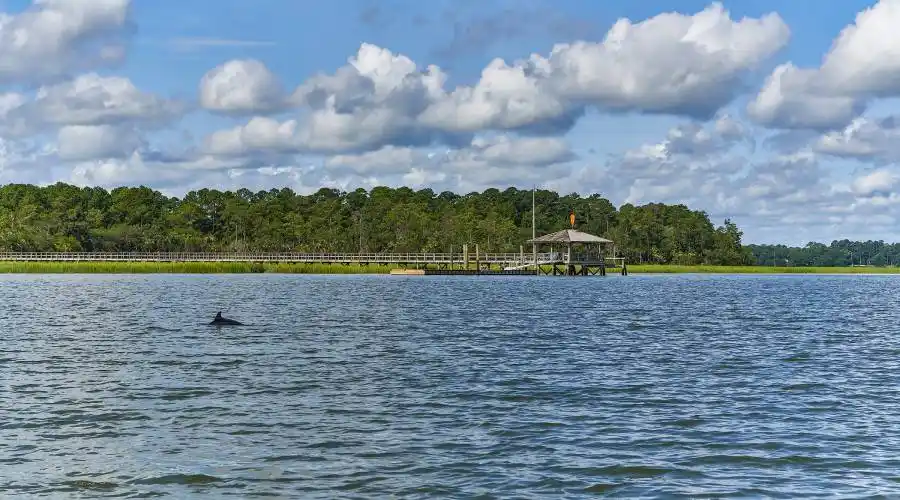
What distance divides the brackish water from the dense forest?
400 feet

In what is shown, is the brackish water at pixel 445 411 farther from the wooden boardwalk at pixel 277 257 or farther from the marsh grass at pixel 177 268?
the wooden boardwalk at pixel 277 257

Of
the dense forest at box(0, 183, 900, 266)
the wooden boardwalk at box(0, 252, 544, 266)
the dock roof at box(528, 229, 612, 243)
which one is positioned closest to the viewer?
the dock roof at box(528, 229, 612, 243)

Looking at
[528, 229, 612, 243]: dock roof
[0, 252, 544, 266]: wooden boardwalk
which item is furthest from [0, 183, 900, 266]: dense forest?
[528, 229, 612, 243]: dock roof

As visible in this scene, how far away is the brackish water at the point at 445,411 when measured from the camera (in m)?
Result: 14.4

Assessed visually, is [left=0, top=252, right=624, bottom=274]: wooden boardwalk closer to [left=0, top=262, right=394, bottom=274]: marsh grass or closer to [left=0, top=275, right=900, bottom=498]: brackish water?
[left=0, top=262, right=394, bottom=274]: marsh grass

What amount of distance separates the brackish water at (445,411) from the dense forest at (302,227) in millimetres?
121885

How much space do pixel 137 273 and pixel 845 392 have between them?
117636 mm

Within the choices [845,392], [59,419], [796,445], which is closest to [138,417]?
[59,419]

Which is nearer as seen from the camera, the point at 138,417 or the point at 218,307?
the point at 138,417

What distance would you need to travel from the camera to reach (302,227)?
172 m

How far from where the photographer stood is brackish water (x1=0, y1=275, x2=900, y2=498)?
568 inches

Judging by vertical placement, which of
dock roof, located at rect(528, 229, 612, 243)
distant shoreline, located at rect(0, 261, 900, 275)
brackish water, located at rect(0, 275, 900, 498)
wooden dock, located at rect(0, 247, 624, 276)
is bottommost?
brackish water, located at rect(0, 275, 900, 498)

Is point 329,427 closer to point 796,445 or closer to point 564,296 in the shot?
point 796,445

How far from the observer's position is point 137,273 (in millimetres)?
129250
